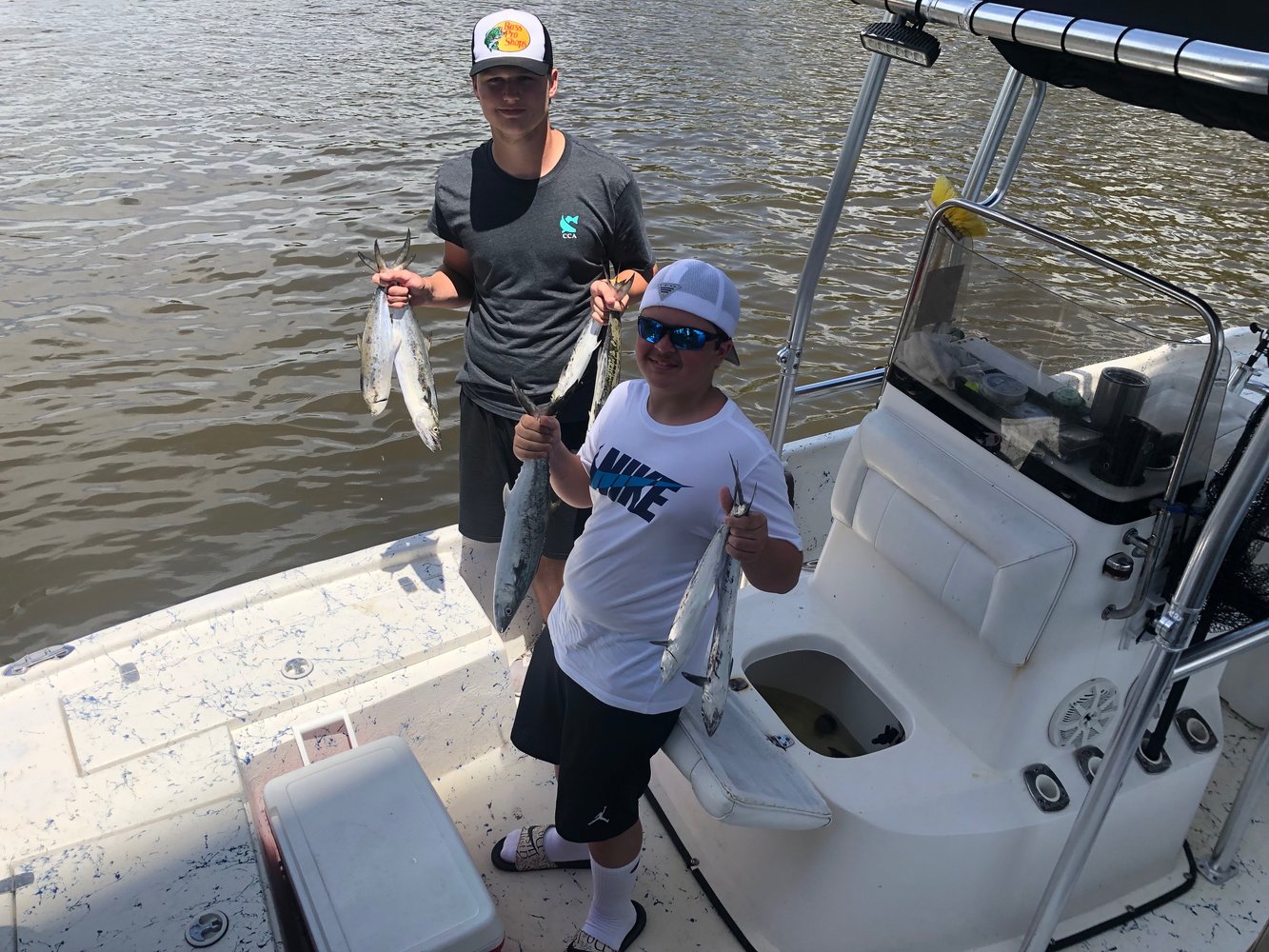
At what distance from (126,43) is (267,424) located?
10.9 m

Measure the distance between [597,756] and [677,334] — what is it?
107 centimetres

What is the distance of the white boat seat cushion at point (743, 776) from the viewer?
7.36 feet

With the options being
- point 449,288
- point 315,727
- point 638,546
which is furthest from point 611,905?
point 449,288

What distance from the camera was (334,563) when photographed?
10.8ft

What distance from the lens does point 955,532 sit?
2.54m

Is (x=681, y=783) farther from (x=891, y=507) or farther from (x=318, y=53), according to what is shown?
(x=318, y=53)

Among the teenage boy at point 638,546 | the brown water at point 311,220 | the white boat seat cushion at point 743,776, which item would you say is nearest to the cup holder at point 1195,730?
the white boat seat cushion at point 743,776

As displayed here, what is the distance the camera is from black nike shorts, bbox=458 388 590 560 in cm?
312

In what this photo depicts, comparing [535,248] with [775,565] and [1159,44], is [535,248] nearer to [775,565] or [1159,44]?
[775,565]

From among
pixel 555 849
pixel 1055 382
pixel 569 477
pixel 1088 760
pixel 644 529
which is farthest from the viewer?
pixel 555 849

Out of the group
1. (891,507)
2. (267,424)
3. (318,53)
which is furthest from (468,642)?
(318,53)

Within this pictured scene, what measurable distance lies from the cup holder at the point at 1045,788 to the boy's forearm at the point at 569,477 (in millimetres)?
1478

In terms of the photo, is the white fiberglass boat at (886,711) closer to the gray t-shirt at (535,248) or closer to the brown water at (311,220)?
the gray t-shirt at (535,248)

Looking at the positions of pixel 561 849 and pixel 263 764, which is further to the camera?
pixel 561 849
